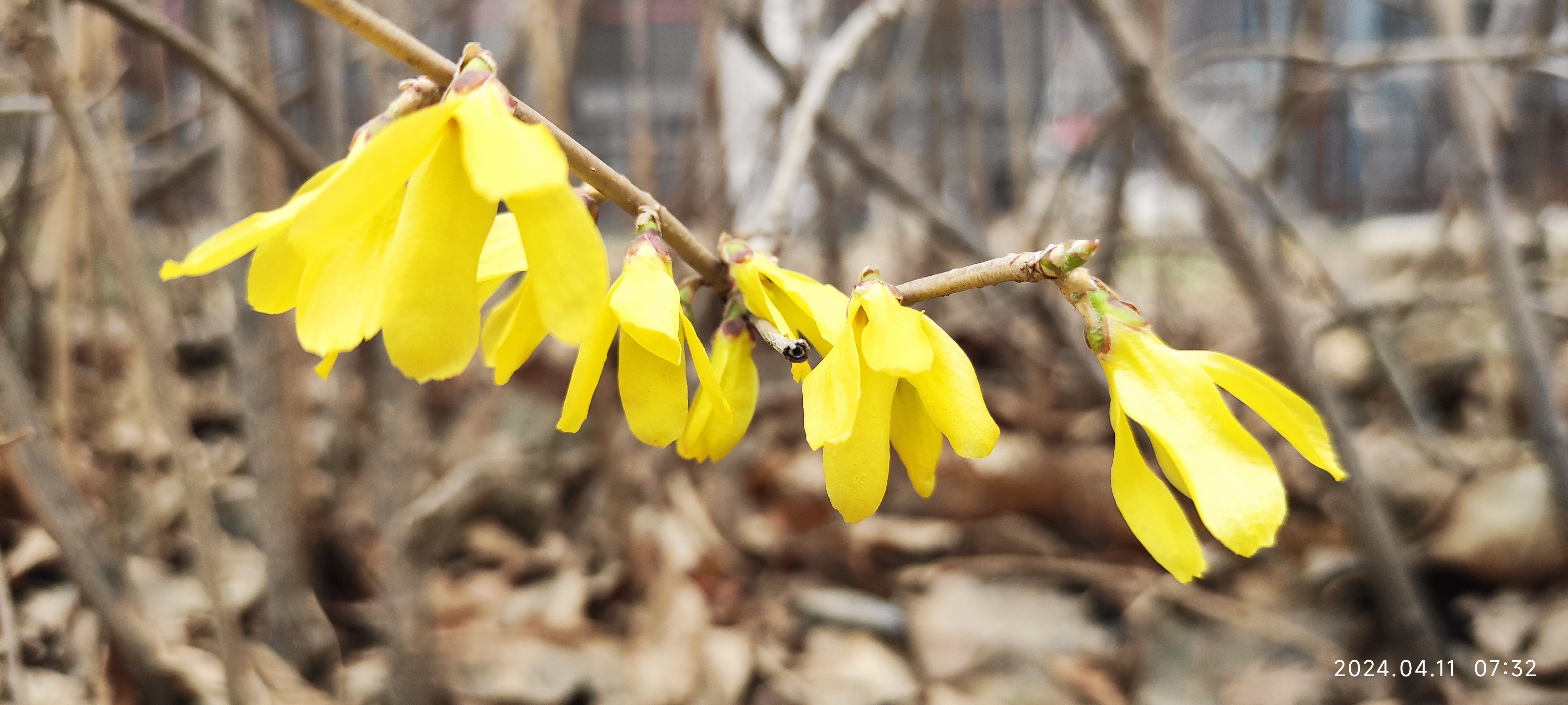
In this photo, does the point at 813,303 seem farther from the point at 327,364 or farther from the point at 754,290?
the point at 327,364

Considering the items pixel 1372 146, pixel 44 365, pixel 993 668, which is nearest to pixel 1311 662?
pixel 993 668

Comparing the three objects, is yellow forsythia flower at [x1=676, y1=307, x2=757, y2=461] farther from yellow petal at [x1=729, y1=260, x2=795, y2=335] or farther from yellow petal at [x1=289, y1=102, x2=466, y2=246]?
yellow petal at [x1=289, y1=102, x2=466, y2=246]

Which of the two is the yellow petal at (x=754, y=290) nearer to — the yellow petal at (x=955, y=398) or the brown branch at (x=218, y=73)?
the yellow petal at (x=955, y=398)

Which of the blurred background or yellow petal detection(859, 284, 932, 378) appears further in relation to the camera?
the blurred background

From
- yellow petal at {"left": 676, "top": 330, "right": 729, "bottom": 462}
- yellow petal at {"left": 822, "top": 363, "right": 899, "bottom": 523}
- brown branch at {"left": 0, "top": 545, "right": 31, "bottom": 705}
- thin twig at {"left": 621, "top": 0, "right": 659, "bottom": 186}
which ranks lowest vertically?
brown branch at {"left": 0, "top": 545, "right": 31, "bottom": 705}

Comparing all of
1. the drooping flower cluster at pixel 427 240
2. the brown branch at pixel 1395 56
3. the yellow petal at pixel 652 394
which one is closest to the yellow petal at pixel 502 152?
the drooping flower cluster at pixel 427 240

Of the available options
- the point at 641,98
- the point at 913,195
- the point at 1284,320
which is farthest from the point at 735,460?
the point at 1284,320

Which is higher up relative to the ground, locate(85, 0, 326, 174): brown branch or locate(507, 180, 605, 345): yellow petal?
locate(85, 0, 326, 174): brown branch

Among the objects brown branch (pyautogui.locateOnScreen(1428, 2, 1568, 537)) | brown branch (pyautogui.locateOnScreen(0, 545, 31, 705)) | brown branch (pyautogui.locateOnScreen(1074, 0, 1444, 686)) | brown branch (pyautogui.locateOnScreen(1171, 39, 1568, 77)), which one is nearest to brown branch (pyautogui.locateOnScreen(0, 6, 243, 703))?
brown branch (pyautogui.locateOnScreen(0, 545, 31, 705))
